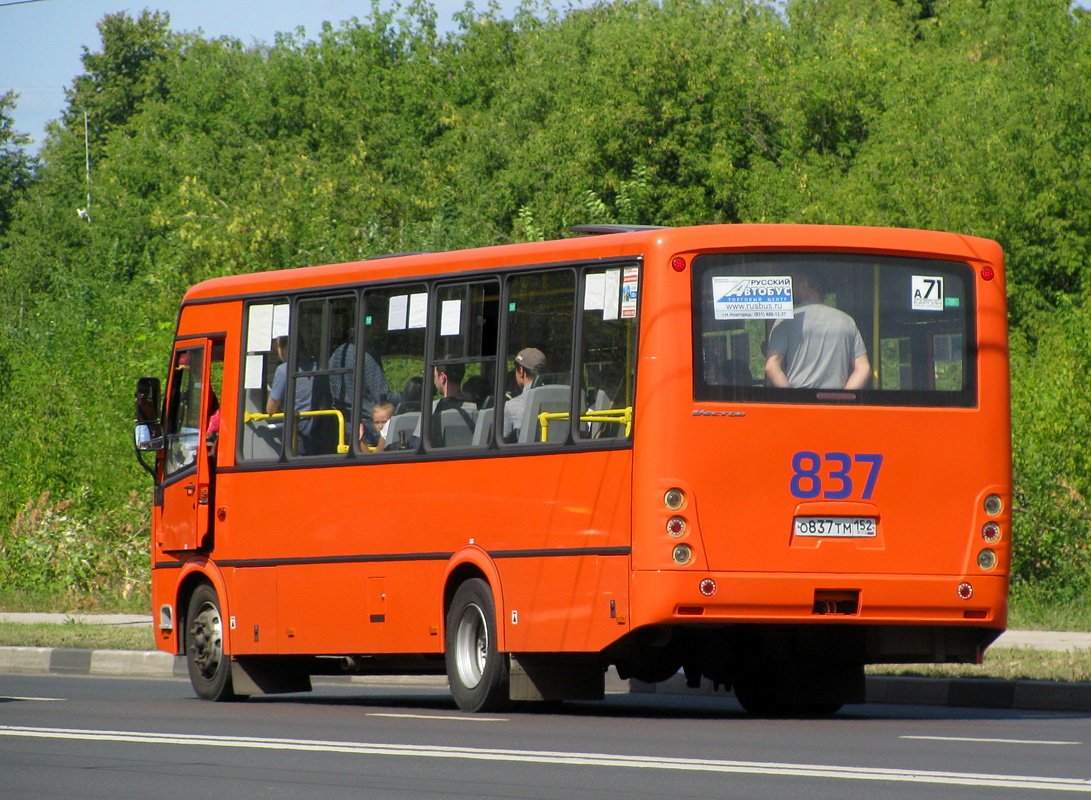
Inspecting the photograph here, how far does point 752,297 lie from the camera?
1104cm

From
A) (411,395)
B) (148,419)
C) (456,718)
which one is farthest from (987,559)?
(148,419)

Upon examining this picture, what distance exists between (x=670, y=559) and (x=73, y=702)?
5029 mm

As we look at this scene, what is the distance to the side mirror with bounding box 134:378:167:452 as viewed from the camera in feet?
48.1

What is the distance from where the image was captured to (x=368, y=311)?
1302cm

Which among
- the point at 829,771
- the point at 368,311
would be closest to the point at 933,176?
the point at 368,311

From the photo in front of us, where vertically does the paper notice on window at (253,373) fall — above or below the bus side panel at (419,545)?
above

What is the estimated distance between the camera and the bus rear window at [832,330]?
10969mm

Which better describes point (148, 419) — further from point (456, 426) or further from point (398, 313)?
point (456, 426)

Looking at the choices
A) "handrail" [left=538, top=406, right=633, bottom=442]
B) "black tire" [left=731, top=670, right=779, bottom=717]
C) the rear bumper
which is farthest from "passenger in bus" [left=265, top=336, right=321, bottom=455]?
the rear bumper

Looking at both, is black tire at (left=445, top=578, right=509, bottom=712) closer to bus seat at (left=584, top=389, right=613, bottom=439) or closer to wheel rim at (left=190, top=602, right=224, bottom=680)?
bus seat at (left=584, top=389, right=613, bottom=439)

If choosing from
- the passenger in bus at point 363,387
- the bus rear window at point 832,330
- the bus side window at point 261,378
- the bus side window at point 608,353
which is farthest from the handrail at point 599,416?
the bus side window at point 261,378

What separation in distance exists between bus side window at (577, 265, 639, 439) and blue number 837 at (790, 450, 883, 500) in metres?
0.99

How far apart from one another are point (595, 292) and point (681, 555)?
1675mm

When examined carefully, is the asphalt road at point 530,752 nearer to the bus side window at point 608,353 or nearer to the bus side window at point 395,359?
the bus side window at point 608,353
